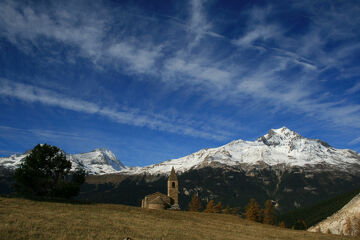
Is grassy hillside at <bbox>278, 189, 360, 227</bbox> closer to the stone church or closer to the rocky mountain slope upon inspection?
the rocky mountain slope

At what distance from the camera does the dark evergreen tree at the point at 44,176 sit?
50.8 meters

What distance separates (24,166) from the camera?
167ft

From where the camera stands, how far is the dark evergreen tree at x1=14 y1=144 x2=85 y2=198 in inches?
2002

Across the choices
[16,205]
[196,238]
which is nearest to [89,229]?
[196,238]

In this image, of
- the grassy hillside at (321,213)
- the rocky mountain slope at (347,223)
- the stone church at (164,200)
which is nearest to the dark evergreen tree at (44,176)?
the stone church at (164,200)

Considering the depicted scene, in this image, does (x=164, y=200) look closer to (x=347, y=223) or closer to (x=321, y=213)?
(x=347, y=223)

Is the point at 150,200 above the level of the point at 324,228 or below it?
above

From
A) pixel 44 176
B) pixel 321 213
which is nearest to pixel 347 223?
pixel 321 213

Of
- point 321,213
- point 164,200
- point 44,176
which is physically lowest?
point 321,213

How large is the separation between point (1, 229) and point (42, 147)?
3321cm

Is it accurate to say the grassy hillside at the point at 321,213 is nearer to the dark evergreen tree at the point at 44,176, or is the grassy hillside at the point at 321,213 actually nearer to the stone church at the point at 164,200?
the stone church at the point at 164,200

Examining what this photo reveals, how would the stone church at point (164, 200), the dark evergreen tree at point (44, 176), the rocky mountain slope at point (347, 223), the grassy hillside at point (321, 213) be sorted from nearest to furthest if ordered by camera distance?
the dark evergreen tree at point (44, 176) → the stone church at point (164, 200) → the rocky mountain slope at point (347, 223) → the grassy hillside at point (321, 213)

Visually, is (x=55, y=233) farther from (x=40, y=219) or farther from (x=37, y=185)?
(x=37, y=185)

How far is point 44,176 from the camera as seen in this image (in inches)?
2068
